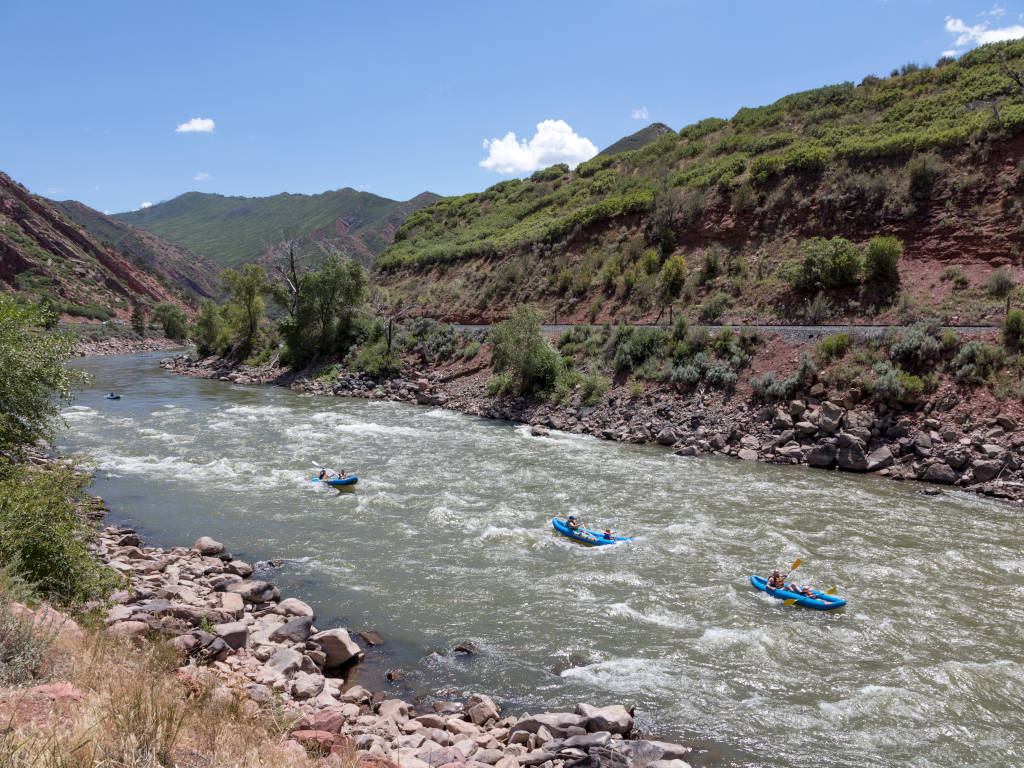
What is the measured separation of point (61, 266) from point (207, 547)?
92.0 metres

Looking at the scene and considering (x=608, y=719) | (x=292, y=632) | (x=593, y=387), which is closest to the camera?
(x=608, y=719)

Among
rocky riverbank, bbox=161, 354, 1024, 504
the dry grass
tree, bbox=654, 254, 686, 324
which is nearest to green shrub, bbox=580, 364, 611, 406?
rocky riverbank, bbox=161, 354, 1024, 504

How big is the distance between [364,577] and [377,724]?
4.62m

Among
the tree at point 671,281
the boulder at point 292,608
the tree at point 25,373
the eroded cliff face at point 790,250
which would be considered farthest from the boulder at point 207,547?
the tree at point 671,281

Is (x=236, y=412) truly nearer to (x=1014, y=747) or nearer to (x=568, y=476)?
(x=568, y=476)

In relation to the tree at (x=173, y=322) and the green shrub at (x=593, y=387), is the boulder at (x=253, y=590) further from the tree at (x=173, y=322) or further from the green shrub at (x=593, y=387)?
the tree at (x=173, y=322)

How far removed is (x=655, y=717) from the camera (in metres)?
7.48

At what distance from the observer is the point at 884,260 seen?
2508cm

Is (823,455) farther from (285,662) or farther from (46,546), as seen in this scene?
(46,546)

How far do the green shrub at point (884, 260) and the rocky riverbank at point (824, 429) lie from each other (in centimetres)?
810

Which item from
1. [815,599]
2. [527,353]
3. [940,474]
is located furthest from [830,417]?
[527,353]

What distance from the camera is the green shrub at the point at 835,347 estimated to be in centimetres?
2194

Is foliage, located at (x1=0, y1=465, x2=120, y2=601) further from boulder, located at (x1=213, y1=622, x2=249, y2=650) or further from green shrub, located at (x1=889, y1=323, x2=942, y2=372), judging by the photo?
green shrub, located at (x1=889, y1=323, x2=942, y2=372)

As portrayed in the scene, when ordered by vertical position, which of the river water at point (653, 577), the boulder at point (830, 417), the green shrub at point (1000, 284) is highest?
the green shrub at point (1000, 284)
